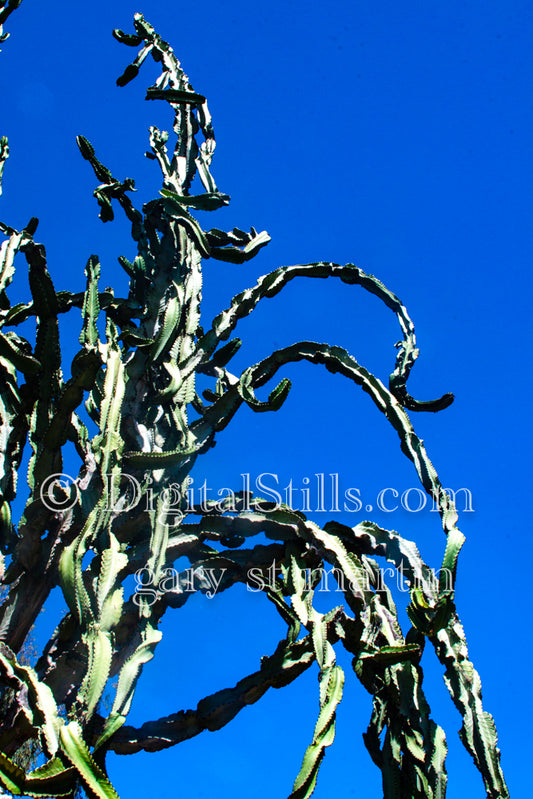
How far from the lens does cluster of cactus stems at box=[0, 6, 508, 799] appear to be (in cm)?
179

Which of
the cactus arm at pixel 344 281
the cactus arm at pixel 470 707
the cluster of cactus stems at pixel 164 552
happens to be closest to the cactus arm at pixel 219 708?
the cluster of cactus stems at pixel 164 552

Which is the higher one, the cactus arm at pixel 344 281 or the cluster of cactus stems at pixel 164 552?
the cactus arm at pixel 344 281

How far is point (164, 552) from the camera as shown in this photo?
2.10 m

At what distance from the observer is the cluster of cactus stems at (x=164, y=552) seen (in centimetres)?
179

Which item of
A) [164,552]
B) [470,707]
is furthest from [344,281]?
[470,707]

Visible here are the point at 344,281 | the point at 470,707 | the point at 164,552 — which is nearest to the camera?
the point at 470,707

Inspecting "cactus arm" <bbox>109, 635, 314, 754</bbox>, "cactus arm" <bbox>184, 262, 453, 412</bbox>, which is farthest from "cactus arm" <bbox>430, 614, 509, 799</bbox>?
"cactus arm" <bbox>184, 262, 453, 412</bbox>

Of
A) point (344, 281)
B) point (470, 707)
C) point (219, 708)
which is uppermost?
point (344, 281)

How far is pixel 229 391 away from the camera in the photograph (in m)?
2.38

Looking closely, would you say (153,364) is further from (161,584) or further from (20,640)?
(20,640)

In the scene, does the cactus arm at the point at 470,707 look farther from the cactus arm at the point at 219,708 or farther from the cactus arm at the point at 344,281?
the cactus arm at the point at 344,281

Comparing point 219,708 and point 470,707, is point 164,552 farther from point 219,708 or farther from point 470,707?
point 470,707

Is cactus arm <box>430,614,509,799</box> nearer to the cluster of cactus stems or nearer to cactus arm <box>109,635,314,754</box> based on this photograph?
the cluster of cactus stems

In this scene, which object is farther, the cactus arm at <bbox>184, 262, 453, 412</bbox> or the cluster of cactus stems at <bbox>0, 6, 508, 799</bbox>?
the cactus arm at <bbox>184, 262, 453, 412</bbox>
